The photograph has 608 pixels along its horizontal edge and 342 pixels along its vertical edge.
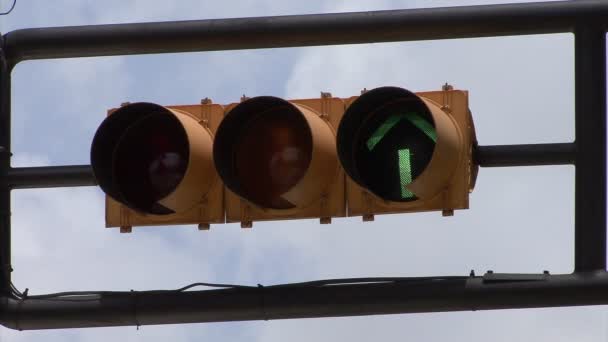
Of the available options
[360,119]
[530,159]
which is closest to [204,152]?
[360,119]

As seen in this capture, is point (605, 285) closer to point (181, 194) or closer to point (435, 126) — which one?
point (435, 126)

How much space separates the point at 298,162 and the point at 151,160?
0.71 metres

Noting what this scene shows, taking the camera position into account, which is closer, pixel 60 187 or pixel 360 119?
pixel 360 119

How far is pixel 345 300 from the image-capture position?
7.61 m

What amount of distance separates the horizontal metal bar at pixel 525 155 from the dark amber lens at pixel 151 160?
131 centimetres

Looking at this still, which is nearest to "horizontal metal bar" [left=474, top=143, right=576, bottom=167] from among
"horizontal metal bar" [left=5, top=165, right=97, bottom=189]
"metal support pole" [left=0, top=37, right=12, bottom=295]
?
"horizontal metal bar" [left=5, top=165, right=97, bottom=189]

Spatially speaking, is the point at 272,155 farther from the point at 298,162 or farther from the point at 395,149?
the point at 395,149

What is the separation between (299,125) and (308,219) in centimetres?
41

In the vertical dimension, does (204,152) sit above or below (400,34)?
below

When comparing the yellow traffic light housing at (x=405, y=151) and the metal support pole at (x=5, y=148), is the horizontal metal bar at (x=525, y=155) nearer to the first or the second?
the yellow traffic light housing at (x=405, y=151)

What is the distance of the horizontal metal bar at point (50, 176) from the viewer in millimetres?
8164

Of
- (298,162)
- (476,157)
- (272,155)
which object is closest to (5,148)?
(272,155)

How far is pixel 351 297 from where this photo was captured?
25.0 feet

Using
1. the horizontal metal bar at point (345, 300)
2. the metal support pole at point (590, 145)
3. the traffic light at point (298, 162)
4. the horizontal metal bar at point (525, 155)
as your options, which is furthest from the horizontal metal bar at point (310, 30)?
the horizontal metal bar at point (345, 300)
